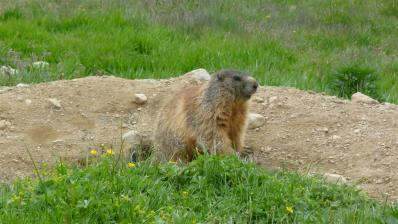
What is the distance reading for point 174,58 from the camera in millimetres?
8469

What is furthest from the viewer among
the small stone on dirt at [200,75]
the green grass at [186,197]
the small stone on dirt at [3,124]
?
the small stone on dirt at [200,75]

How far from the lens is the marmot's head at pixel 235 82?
5949 mm

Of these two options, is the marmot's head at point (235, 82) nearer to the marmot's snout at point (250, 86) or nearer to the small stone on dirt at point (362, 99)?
the marmot's snout at point (250, 86)

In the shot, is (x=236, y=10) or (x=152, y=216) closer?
(x=152, y=216)

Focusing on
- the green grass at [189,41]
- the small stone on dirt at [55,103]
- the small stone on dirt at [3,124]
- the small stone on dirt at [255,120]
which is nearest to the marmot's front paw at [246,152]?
the small stone on dirt at [255,120]

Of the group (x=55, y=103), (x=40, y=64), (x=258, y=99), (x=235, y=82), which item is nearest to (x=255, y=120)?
(x=258, y=99)

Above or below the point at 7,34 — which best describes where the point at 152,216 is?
above

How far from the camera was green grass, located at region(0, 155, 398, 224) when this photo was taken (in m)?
3.81

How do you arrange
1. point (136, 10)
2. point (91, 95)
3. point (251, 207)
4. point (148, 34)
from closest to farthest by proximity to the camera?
point (251, 207) → point (91, 95) → point (148, 34) → point (136, 10)

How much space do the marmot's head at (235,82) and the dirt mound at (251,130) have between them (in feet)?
1.86

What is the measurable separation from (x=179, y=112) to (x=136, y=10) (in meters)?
4.50

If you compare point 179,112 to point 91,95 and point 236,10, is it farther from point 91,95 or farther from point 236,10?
point 236,10

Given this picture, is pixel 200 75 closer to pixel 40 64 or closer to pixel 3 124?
pixel 40 64

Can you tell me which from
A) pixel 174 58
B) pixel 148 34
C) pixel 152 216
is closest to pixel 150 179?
pixel 152 216
